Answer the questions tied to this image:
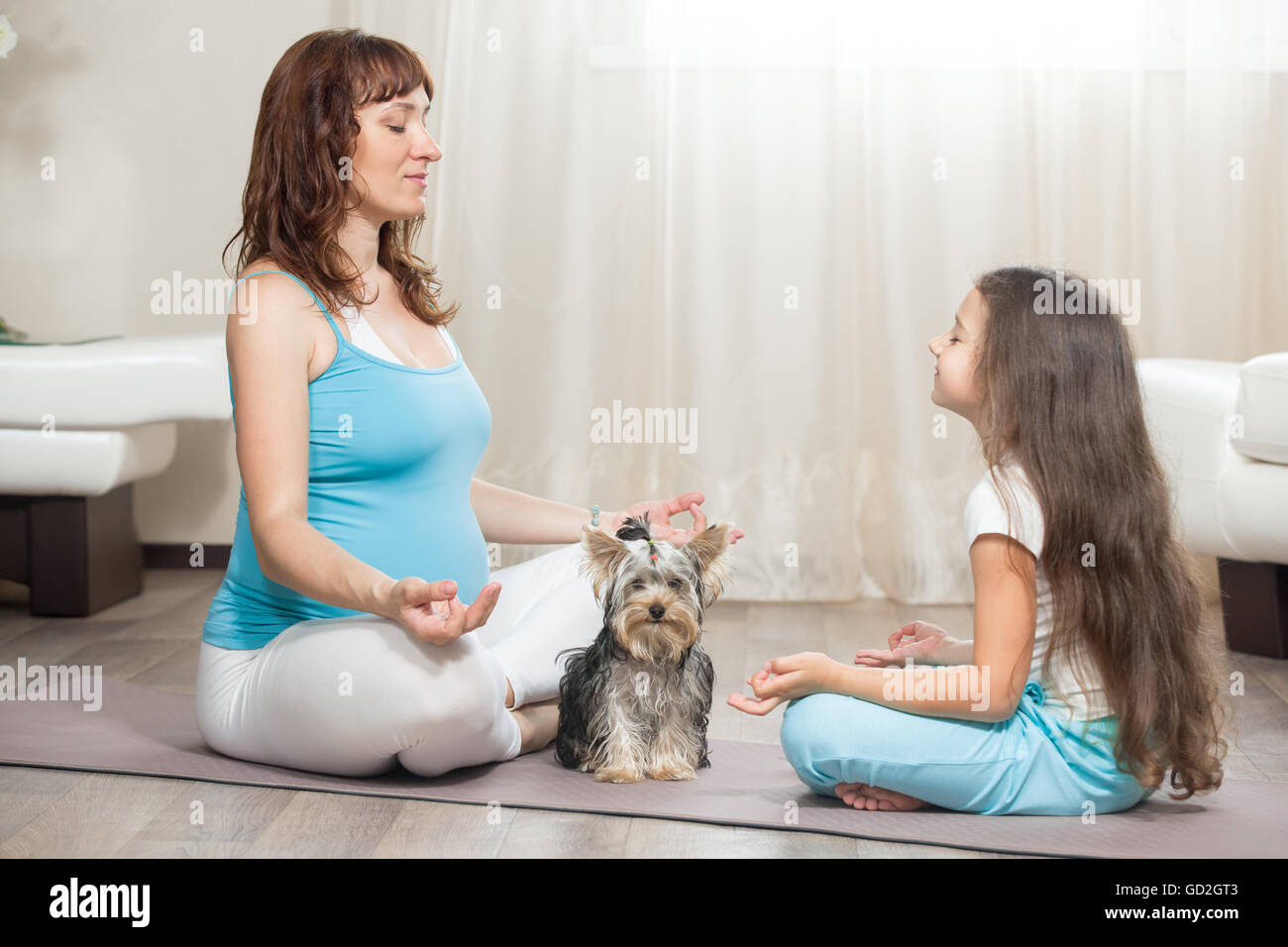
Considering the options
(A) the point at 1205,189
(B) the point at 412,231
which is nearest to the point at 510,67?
(B) the point at 412,231

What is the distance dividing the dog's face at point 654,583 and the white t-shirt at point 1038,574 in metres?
0.37

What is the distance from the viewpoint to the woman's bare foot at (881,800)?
1.88 meters

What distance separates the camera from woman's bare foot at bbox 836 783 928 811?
188 centimetres

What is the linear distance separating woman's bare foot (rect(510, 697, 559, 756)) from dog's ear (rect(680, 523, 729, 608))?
1.22 ft

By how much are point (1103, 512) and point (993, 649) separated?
236 mm

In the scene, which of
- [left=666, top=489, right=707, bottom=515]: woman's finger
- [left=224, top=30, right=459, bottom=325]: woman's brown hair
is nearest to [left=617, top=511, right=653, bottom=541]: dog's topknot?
[left=666, top=489, right=707, bottom=515]: woman's finger

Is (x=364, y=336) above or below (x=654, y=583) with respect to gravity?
above

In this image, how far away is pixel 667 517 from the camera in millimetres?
2242

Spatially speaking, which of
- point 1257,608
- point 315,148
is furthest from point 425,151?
point 1257,608

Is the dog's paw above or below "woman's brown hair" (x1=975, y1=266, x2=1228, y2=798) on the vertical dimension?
below

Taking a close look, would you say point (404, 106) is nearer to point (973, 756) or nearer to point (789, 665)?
point (789, 665)

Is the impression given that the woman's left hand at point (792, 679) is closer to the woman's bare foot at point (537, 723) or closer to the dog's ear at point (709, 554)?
the dog's ear at point (709, 554)

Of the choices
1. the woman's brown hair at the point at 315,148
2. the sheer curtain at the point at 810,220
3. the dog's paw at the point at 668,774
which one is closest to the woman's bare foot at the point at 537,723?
the dog's paw at the point at 668,774

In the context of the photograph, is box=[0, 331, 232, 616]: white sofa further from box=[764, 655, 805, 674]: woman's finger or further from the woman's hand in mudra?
box=[764, 655, 805, 674]: woman's finger
